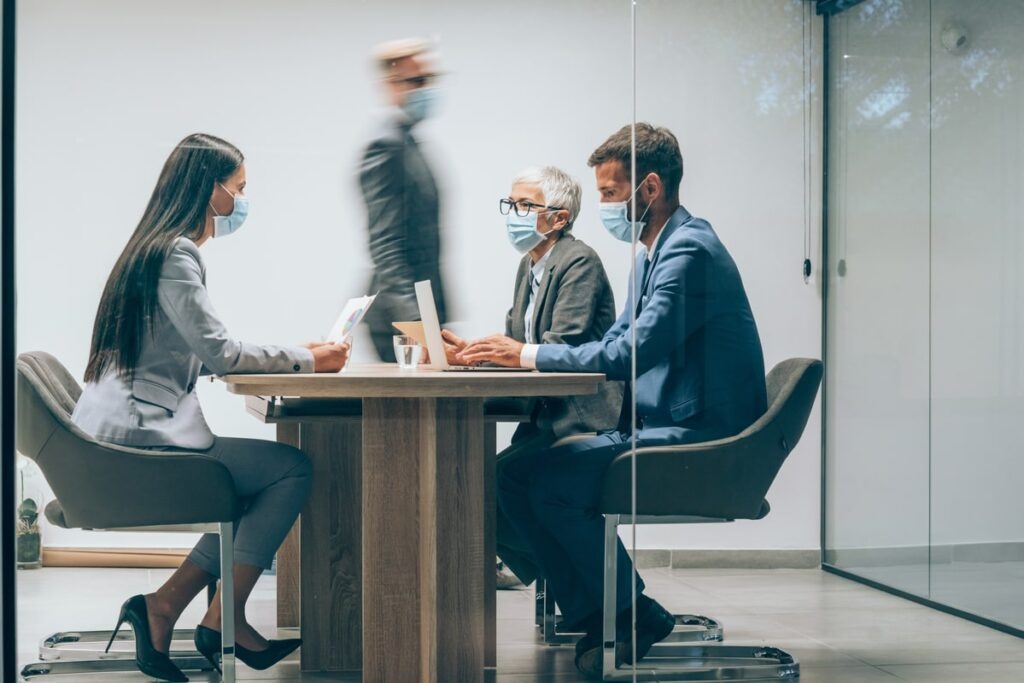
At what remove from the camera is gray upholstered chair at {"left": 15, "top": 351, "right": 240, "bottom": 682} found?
245cm

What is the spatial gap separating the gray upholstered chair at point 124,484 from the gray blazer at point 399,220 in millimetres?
538

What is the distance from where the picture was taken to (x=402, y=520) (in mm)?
2451

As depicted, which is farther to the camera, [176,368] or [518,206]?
[518,206]

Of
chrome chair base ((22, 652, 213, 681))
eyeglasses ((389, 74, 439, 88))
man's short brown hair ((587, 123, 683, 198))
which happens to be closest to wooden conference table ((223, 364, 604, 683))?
chrome chair base ((22, 652, 213, 681))

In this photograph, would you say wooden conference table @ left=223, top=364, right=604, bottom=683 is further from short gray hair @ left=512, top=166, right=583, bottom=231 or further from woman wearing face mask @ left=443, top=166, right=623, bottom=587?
short gray hair @ left=512, top=166, right=583, bottom=231

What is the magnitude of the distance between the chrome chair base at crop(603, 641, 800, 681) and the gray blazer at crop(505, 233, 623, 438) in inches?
23.7

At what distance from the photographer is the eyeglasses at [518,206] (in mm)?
2555

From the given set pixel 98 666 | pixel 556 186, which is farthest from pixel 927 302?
pixel 98 666

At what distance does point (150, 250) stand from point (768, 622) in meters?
1.69

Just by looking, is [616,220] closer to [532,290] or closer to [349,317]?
[532,290]

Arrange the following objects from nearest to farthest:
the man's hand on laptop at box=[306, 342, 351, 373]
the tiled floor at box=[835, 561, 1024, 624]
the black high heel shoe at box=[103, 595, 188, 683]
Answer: the man's hand on laptop at box=[306, 342, 351, 373]
the black high heel shoe at box=[103, 595, 188, 683]
the tiled floor at box=[835, 561, 1024, 624]

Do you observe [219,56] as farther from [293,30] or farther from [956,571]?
[956,571]

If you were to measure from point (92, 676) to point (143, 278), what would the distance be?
3.04 feet

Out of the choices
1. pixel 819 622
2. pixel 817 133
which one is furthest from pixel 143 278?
pixel 819 622
